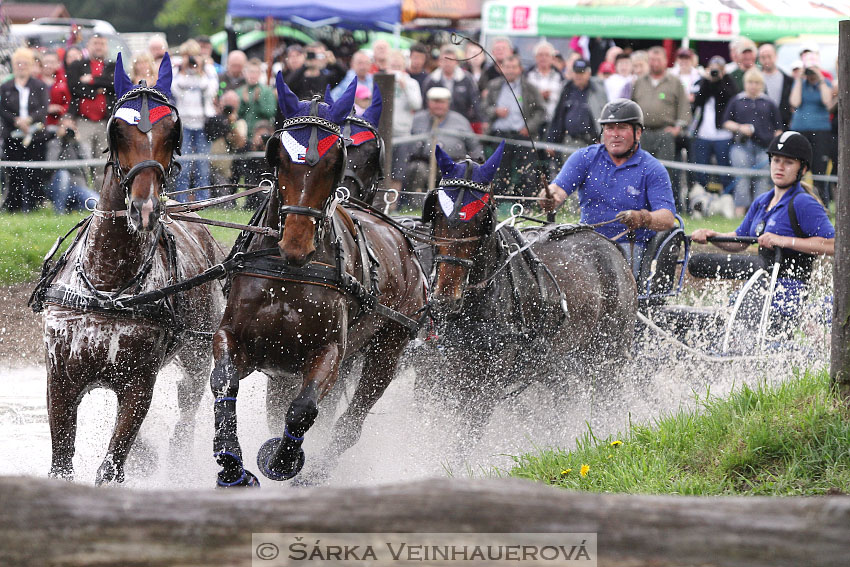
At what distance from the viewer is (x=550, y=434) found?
21.7ft

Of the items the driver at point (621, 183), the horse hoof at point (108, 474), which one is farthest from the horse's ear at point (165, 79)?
the driver at point (621, 183)

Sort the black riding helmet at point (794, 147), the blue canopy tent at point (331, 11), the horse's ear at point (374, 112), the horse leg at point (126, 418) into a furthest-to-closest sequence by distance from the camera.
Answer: the blue canopy tent at point (331, 11) → the black riding helmet at point (794, 147) → the horse's ear at point (374, 112) → the horse leg at point (126, 418)

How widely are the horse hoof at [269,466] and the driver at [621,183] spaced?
328 centimetres

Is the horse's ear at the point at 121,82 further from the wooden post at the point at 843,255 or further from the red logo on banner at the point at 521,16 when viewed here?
the red logo on banner at the point at 521,16

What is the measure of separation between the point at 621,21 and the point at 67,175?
23.0 ft

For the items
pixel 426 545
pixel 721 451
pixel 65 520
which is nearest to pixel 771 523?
pixel 426 545

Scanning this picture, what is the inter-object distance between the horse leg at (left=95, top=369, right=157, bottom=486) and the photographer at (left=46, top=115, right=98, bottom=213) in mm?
6691

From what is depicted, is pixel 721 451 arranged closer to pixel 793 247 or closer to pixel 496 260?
pixel 496 260

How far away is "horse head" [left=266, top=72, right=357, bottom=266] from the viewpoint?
4.67m

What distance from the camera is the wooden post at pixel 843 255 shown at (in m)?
5.18

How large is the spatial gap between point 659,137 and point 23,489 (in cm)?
1128

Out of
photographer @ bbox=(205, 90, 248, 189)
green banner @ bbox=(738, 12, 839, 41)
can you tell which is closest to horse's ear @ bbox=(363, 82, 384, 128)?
photographer @ bbox=(205, 90, 248, 189)

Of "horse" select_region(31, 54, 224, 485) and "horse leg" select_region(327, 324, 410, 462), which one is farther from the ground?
"horse" select_region(31, 54, 224, 485)

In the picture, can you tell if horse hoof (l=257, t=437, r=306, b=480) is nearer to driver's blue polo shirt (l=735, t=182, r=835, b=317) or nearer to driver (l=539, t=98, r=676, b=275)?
driver (l=539, t=98, r=676, b=275)
